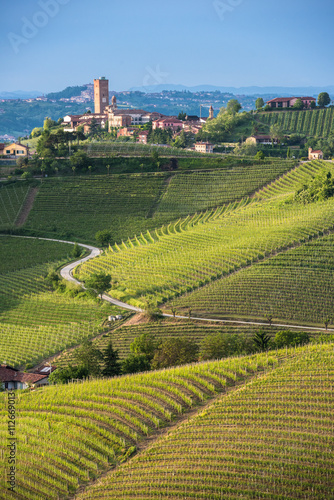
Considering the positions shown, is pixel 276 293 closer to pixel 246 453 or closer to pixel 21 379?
pixel 21 379

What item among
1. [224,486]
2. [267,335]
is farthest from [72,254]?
[224,486]

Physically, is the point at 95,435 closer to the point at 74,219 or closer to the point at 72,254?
the point at 72,254

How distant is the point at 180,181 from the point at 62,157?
17.1 meters

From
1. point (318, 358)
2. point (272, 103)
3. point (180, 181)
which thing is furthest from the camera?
point (272, 103)

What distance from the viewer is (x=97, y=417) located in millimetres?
25328

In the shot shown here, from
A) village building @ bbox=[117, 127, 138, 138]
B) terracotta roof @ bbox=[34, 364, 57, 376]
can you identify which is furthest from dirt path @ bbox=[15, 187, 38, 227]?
terracotta roof @ bbox=[34, 364, 57, 376]

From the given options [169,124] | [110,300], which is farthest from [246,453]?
[169,124]

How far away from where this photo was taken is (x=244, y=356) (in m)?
32.2

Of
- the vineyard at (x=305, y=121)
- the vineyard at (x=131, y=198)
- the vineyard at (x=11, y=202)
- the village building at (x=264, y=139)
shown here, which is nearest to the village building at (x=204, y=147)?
the village building at (x=264, y=139)

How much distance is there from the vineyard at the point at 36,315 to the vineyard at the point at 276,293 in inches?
240

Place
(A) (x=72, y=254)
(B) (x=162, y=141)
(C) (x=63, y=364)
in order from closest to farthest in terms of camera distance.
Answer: (C) (x=63, y=364)
(A) (x=72, y=254)
(B) (x=162, y=141)

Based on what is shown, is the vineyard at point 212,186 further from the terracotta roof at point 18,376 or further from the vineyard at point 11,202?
the terracotta roof at point 18,376

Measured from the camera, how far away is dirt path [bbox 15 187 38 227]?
72.7 m

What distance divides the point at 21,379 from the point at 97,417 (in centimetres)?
973
